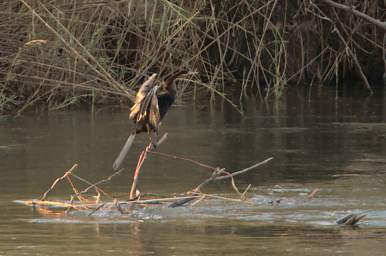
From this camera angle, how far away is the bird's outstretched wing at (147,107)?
761 cm

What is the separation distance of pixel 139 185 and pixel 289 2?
8.21 metres

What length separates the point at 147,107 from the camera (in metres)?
7.64

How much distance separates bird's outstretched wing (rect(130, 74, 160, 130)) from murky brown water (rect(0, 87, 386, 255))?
1.73ft

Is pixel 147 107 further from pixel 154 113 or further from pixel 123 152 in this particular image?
pixel 123 152

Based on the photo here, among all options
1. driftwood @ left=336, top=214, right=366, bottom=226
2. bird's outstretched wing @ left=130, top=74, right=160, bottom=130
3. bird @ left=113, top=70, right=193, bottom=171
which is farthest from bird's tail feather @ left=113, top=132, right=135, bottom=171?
driftwood @ left=336, top=214, right=366, bottom=226

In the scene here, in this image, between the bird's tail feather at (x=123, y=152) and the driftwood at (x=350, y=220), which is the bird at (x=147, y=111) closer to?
the bird's tail feather at (x=123, y=152)

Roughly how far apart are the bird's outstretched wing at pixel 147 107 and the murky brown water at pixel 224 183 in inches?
20.7

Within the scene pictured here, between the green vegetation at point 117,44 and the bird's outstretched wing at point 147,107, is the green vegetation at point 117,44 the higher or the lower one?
the higher one

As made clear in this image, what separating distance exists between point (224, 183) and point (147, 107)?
3.39 ft

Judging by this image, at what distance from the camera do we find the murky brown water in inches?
237

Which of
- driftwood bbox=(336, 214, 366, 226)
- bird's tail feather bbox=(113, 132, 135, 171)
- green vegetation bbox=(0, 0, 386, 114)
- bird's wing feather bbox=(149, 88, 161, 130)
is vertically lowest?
driftwood bbox=(336, 214, 366, 226)

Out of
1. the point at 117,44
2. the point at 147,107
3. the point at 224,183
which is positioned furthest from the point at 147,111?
the point at 117,44

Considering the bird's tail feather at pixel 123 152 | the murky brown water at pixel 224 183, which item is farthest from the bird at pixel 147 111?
the murky brown water at pixel 224 183

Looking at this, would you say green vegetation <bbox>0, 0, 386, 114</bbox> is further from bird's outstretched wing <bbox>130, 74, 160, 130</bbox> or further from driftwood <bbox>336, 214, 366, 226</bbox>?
driftwood <bbox>336, 214, 366, 226</bbox>
